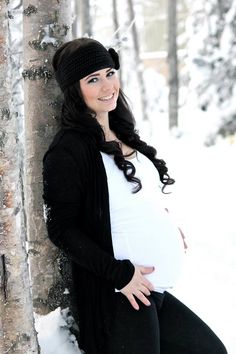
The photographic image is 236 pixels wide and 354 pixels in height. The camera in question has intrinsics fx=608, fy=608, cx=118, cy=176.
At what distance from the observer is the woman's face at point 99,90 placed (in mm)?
2652

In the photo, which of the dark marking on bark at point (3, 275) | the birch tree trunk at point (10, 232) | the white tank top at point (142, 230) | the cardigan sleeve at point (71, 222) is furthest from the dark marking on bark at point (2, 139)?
the white tank top at point (142, 230)

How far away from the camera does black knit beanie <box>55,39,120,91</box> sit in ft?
8.54

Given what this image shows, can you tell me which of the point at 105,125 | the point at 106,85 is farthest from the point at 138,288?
the point at 106,85

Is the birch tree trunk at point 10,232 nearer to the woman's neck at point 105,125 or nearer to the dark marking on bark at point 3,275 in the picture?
the dark marking on bark at point 3,275

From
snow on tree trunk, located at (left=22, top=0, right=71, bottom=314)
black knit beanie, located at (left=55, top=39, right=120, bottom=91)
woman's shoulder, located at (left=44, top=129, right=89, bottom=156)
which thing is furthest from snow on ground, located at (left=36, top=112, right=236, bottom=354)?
black knit beanie, located at (left=55, top=39, right=120, bottom=91)

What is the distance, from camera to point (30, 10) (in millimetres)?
2943

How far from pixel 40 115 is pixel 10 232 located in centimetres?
82

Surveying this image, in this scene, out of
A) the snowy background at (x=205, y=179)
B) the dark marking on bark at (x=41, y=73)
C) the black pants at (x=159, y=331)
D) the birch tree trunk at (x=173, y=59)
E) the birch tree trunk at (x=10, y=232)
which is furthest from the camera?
the birch tree trunk at (x=173, y=59)

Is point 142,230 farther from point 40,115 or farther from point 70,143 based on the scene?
point 40,115

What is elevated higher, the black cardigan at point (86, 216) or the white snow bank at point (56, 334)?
the black cardigan at point (86, 216)

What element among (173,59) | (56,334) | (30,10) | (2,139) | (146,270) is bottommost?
(173,59)

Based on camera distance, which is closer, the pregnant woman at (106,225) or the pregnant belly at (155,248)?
the pregnant woman at (106,225)

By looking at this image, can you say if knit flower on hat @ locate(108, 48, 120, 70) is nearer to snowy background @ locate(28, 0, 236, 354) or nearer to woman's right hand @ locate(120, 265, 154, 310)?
woman's right hand @ locate(120, 265, 154, 310)

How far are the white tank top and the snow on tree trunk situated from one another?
467mm
